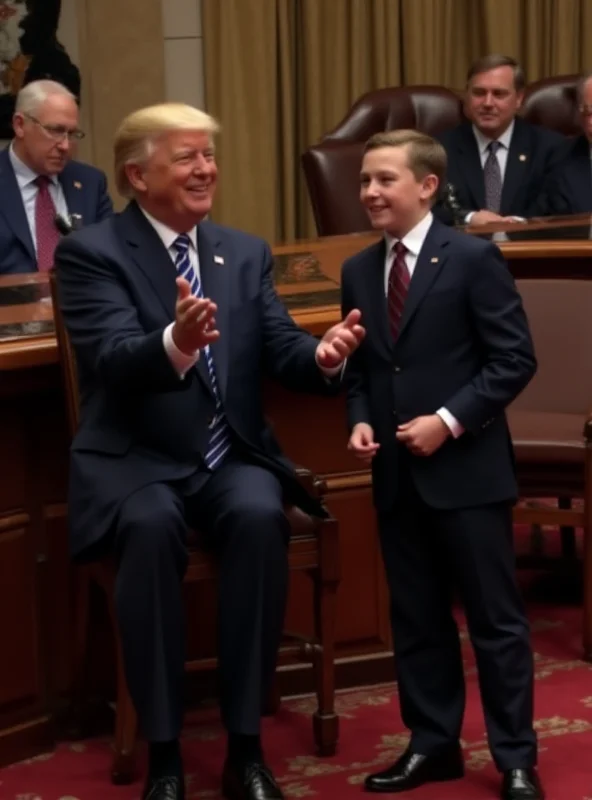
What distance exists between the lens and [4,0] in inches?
265

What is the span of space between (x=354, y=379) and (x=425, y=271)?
276 mm

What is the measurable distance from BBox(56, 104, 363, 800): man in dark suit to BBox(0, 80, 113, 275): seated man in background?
1953 millimetres

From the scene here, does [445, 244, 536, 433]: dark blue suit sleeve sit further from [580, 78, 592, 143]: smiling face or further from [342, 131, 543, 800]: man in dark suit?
[580, 78, 592, 143]: smiling face

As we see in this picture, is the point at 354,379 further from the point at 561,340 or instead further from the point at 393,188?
the point at 561,340

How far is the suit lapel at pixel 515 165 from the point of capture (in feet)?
19.9

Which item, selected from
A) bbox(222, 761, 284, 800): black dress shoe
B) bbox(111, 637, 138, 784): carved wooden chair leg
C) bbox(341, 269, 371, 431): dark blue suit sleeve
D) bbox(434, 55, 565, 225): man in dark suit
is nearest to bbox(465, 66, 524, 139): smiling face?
bbox(434, 55, 565, 225): man in dark suit

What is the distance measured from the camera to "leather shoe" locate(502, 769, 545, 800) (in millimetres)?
2994

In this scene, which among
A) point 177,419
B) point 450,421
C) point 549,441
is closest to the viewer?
point 450,421

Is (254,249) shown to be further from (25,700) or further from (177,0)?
(177,0)

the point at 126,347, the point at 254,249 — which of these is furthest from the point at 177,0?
the point at 126,347

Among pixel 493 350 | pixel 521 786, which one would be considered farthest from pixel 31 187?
pixel 521 786

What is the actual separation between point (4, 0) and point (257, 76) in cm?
117

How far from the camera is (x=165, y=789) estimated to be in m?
3.01

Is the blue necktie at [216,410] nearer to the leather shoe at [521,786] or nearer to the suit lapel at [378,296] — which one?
the suit lapel at [378,296]
